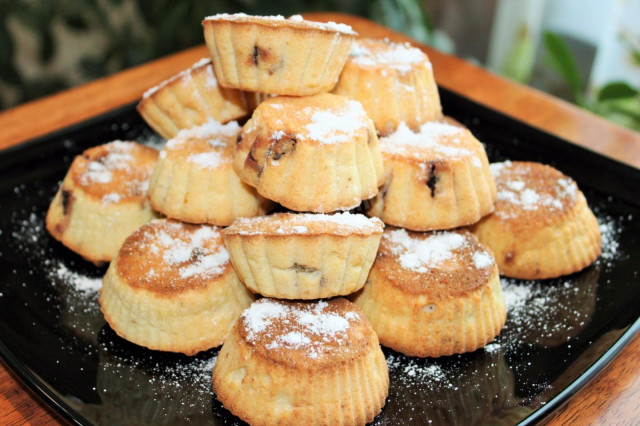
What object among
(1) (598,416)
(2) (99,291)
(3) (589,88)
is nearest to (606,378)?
(1) (598,416)

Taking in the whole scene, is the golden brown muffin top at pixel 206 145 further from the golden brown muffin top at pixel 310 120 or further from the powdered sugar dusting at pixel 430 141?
the powdered sugar dusting at pixel 430 141

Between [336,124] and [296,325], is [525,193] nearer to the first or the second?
[336,124]

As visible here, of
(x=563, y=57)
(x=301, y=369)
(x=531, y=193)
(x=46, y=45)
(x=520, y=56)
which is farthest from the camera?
(x=520, y=56)

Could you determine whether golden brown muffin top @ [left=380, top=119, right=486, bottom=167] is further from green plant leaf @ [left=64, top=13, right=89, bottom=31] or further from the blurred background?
green plant leaf @ [left=64, top=13, right=89, bottom=31]

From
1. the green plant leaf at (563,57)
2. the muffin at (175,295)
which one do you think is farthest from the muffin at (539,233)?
the green plant leaf at (563,57)

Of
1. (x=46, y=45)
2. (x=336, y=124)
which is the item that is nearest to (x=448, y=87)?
(x=336, y=124)

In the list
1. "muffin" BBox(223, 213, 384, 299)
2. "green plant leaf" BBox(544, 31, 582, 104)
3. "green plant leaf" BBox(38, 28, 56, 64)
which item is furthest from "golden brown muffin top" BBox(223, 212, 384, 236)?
"green plant leaf" BBox(38, 28, 56, 64)
